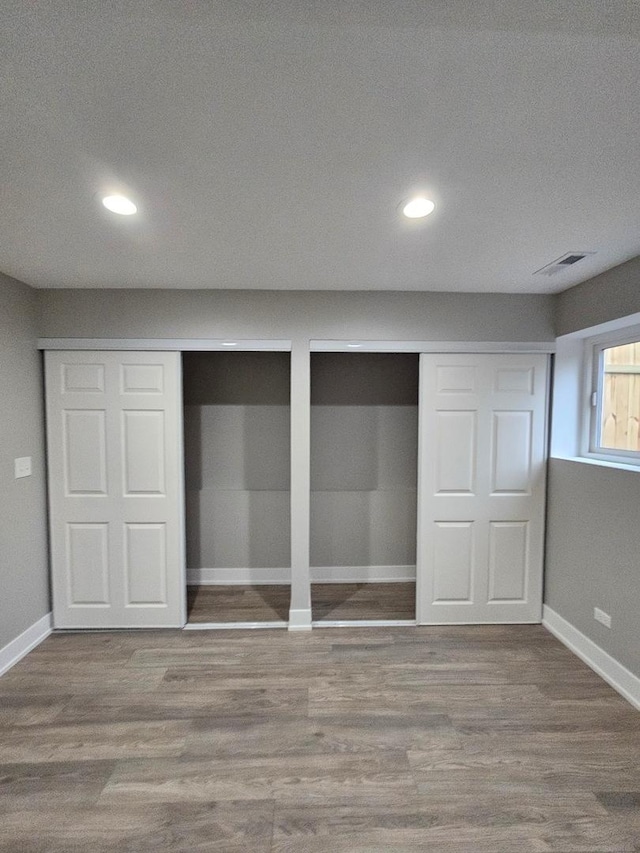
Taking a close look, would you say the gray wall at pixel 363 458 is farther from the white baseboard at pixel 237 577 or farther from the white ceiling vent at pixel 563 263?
the white ceiling vent at pixel 563 263

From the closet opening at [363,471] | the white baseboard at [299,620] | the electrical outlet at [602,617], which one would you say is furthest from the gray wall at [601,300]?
the white baseboard at [299,620]

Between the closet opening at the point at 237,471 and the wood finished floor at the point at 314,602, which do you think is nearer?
the wood finished floor at the point at 314,602

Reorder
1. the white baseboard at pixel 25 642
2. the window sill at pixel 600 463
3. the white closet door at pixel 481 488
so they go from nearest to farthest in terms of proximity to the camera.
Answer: the window sill at pixel 600 463, the white baseboard at pixel 25 642, the white closet door at pixel 481 488

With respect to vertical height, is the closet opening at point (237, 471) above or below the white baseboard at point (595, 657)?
above

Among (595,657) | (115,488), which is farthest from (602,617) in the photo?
(115,488)

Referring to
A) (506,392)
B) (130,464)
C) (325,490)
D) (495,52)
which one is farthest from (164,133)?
(325,490)

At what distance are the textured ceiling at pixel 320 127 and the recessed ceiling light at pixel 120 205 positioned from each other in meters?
0.05

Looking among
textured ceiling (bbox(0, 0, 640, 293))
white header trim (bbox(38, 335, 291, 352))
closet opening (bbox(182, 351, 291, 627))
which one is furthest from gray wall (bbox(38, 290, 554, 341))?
closet opening (bbox(182, 351, 291, 627))

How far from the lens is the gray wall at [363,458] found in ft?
11.3

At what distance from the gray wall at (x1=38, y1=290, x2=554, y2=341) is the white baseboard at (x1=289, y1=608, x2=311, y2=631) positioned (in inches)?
76.4

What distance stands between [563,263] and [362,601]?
273cm

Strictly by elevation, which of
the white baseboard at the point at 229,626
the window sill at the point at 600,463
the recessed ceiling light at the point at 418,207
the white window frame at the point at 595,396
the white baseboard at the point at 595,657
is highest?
the recessed ceiling light at the point at 418,207

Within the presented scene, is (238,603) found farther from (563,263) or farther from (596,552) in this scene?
(563,263)

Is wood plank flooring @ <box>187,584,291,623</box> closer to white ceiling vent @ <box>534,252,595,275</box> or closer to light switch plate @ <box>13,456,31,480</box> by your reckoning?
light switch plate @ <box>13,456,31,480</box>
